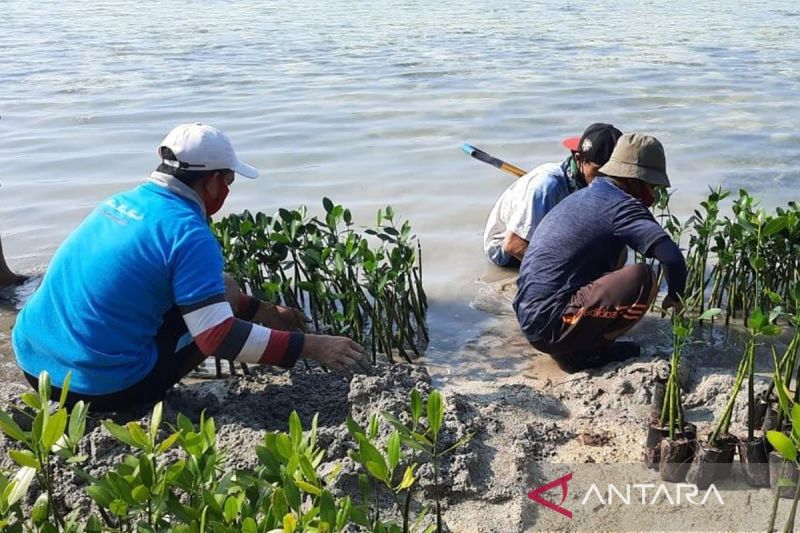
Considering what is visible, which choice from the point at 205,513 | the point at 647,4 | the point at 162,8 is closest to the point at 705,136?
the point at 205,513

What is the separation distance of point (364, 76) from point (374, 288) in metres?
8.59

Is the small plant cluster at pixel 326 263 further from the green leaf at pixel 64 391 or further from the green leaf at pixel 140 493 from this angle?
the green leaf at pixel 140 493

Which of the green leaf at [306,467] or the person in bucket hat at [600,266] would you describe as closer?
the green leaf at [306,467]

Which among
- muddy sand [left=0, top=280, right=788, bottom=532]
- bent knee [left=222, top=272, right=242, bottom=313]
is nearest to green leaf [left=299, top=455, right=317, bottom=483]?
muddy sand [left=0, top=280, right=788, bottom=532]

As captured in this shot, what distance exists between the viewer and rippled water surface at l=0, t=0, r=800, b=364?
25.2ft

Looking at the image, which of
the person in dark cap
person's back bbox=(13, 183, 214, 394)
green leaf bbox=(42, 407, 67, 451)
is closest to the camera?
green leaf bbox=(42, 407, 67, 451)

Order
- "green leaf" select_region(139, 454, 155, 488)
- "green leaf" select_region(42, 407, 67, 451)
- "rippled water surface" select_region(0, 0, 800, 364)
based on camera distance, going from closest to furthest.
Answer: "green leaf" select_region(42, 407, 67, 451), "green leaf" select_region(139, 454, 155, 488), "rippled water surface" select_region(0, 0, 800, 364)

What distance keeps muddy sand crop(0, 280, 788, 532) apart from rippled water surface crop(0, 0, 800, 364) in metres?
1.05

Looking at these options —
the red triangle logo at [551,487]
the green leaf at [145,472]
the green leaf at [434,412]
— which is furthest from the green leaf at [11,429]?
the red triangle logo at [551,487]

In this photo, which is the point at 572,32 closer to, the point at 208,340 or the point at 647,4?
the point at 647,4

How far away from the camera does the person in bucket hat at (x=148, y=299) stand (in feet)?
11.3

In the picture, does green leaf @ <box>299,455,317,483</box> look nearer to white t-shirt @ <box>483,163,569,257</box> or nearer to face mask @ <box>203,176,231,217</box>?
face mask @ <box>203,176,231,217</box>

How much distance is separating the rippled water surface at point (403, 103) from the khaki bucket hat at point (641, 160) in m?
1.46

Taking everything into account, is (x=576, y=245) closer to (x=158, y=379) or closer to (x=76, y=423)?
(x=158, y=379)
